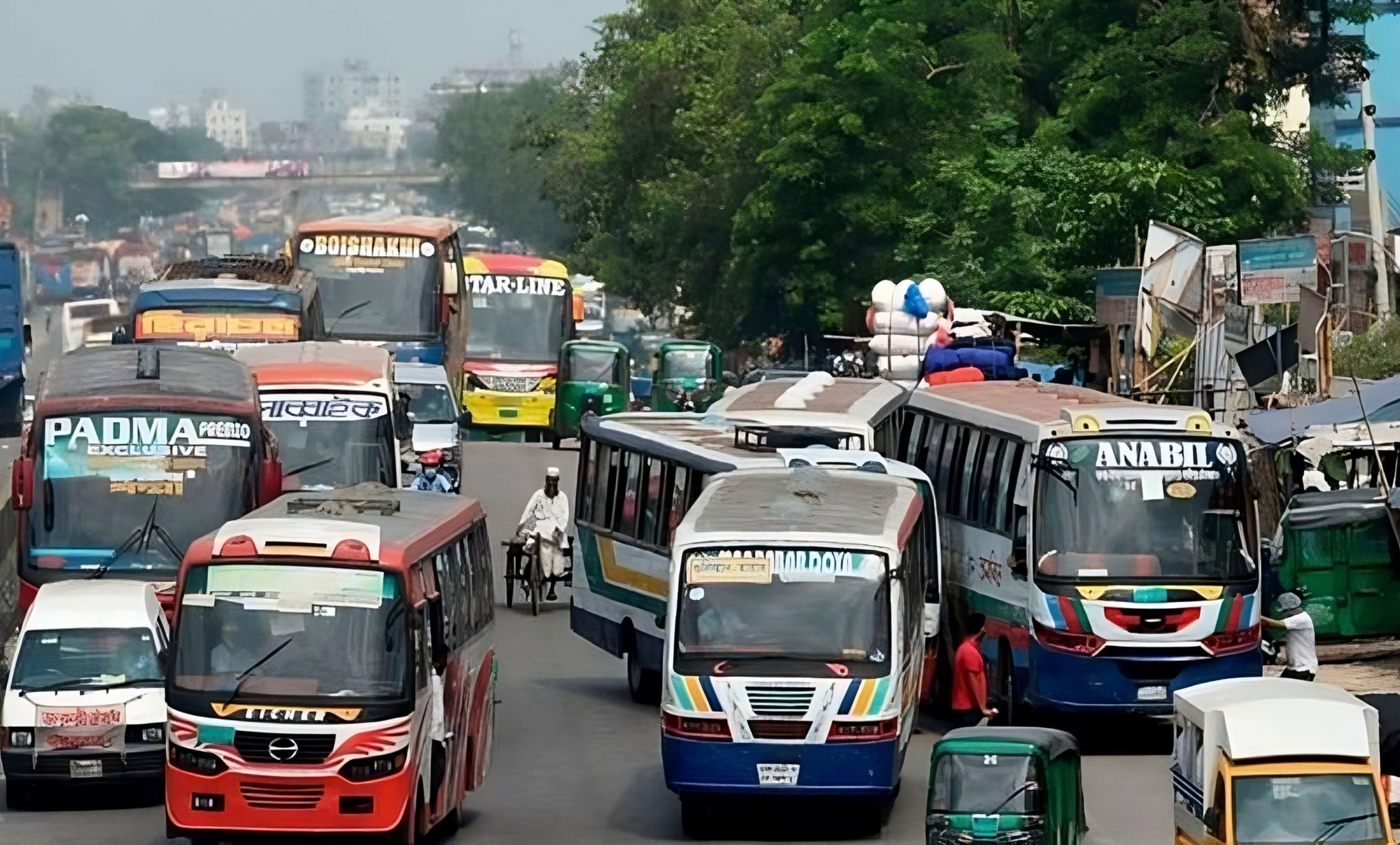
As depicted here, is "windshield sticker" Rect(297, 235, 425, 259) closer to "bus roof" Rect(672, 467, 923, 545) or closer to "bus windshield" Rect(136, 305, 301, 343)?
"bus windshield" Rect(136, 305, 301, 343)

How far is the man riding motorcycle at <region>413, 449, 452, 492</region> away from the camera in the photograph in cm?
2855

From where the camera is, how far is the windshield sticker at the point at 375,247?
4006cm

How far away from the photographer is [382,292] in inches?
1577

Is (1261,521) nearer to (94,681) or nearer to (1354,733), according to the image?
(94,681)

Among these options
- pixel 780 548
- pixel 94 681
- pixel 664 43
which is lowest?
pixel 94 681

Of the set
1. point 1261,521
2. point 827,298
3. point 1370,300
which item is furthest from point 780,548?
point 827,298

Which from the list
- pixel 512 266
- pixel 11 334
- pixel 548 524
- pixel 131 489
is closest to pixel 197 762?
pixel 131 489

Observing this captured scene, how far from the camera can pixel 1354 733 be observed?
1220cm

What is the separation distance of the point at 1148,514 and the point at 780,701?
533 centimetres

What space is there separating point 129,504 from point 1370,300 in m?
24.8

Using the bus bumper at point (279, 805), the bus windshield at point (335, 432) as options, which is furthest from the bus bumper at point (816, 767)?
the bus windshield at point (335, 432)

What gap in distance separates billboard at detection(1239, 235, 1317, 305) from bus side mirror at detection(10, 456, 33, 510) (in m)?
15.2

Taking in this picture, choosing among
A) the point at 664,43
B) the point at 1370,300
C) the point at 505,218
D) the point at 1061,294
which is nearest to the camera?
the point at 1370,300

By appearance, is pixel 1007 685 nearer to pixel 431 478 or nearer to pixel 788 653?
pixel 788 653
